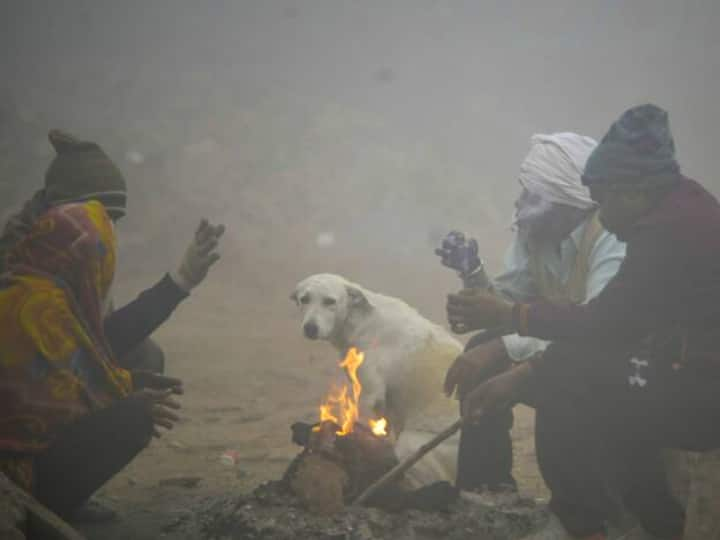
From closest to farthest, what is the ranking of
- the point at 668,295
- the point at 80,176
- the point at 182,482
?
the point at 668,295
the point at 80,176
the point at 182,482

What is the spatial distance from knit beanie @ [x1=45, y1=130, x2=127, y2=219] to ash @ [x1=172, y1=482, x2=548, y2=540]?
147 centimetres

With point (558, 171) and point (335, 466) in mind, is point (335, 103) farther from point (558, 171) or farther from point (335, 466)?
point (335, 466)

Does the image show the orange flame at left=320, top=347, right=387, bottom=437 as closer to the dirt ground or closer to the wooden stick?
the wooden stick

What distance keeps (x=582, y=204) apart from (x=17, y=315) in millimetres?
2625

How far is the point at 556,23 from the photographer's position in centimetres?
2922

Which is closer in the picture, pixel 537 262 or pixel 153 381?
pixel 153 381

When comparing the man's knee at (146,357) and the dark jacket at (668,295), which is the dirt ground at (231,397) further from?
the dark jacket at (668,295)

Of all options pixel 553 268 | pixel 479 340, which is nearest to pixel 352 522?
pixel 479 340

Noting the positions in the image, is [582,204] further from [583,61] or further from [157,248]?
[583,61]

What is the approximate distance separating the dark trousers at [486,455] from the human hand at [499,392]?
0.54 meters

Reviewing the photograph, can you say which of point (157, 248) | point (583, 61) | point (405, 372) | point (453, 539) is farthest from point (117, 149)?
point (583, 61)

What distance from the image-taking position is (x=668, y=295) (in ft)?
8.23

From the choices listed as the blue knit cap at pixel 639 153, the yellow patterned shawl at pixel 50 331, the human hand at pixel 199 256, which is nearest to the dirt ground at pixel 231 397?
the yellow patterned shawl at pixel 50 331

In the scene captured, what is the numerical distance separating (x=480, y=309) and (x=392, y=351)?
184 centimetres
